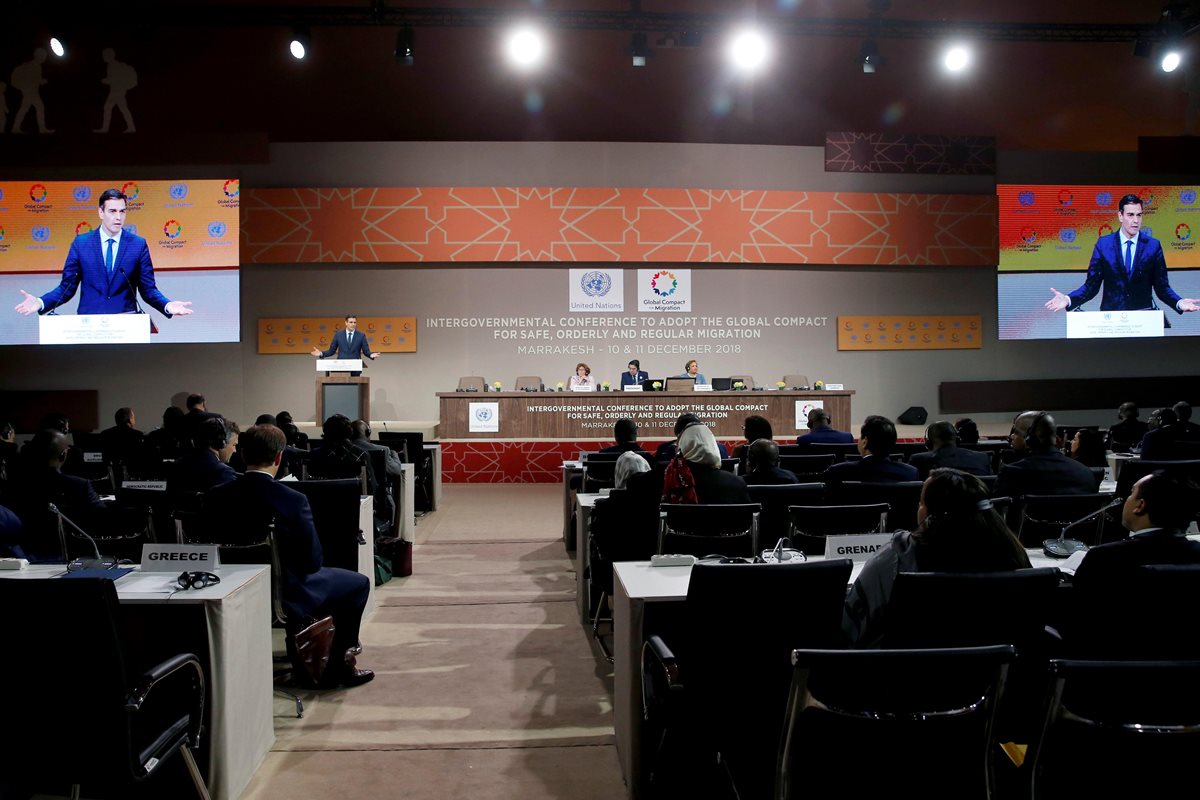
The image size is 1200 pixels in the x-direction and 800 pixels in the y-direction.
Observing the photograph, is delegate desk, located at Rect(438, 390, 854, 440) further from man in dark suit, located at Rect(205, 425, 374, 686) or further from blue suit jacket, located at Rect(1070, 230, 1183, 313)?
man in dark suit, located at Rect(205, 425, 374, 686)

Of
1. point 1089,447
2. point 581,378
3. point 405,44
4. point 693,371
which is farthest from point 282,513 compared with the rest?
point 693,371

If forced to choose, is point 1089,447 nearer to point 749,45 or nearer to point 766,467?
point 766,467

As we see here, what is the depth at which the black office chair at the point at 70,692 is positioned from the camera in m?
1.91

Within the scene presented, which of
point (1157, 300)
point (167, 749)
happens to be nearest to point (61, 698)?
point (167, 749)

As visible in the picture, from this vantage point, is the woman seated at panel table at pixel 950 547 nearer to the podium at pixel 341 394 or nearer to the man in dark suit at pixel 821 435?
the man in dark suit at pixel 821 435

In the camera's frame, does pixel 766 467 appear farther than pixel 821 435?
No

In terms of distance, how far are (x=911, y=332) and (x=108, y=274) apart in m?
11.4

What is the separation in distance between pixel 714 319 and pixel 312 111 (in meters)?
6.56

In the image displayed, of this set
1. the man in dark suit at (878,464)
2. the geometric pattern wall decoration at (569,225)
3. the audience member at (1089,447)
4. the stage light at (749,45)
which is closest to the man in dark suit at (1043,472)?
the man in dark suit at (878,464)

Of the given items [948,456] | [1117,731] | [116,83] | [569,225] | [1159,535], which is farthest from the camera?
[569,225]

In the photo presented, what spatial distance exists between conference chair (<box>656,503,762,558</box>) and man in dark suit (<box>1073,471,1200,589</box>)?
4.86ft

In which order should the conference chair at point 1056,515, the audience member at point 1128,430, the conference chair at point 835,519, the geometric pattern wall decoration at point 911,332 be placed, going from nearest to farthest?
the conference chair at point 835,519, the conference chair at point 1056,515, the audience member at point 1128,430, the geometric pattern wall decoration at point 911,332

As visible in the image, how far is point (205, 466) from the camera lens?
4129 millimetres

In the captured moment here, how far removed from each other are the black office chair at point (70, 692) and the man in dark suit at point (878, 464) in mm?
3366
